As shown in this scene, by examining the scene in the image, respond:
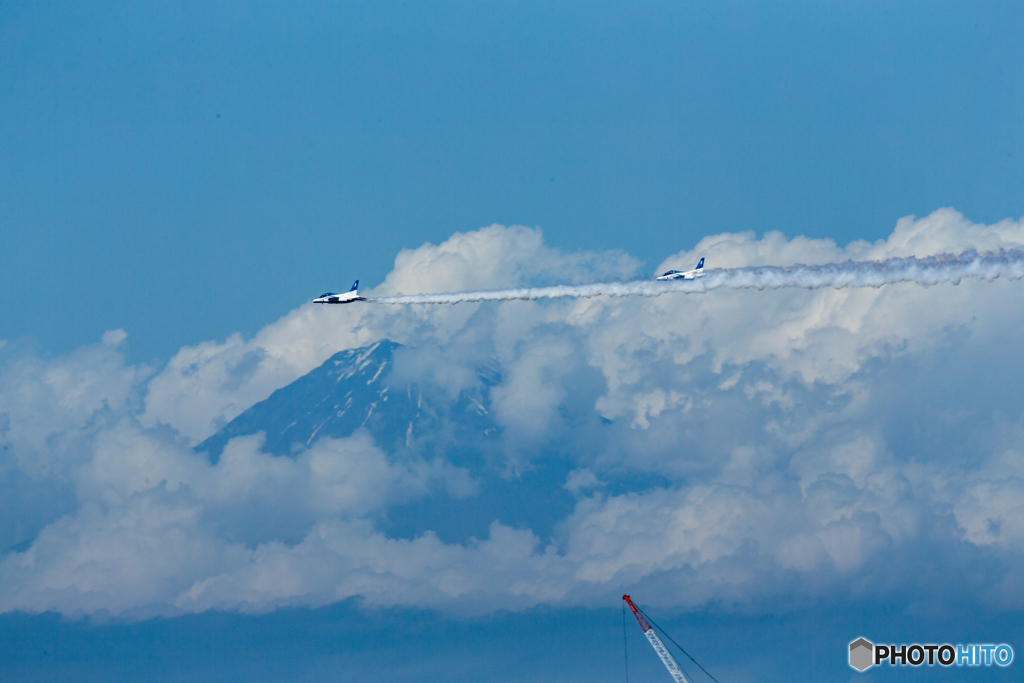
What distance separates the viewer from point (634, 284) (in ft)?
509

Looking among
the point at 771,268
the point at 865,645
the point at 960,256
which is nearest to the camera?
the point at 960,256

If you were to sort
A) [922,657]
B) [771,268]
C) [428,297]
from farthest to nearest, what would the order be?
[428,297]
[922,657]
[771,268]

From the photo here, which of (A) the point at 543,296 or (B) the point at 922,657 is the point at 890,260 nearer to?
A: (A) the point at 543,296

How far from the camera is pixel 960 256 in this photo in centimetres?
12244

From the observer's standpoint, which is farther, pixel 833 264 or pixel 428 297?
pixel 428 297

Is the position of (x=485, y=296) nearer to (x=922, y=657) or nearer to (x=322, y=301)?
(x=322, y=301)

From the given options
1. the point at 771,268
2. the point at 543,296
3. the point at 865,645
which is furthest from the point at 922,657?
the point at 543,296

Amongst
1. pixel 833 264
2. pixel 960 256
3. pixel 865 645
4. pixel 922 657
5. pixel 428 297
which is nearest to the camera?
pixel 960 256

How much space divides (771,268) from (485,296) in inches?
1521

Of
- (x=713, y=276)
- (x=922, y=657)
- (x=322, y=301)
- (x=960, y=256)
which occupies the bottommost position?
(x=922, y=657)

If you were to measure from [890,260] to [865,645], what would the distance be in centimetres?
8555

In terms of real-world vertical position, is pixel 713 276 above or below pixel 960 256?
above

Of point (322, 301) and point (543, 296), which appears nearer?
point (543, 296)

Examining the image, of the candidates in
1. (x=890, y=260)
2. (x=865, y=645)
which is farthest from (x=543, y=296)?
(x=865, y=645)
